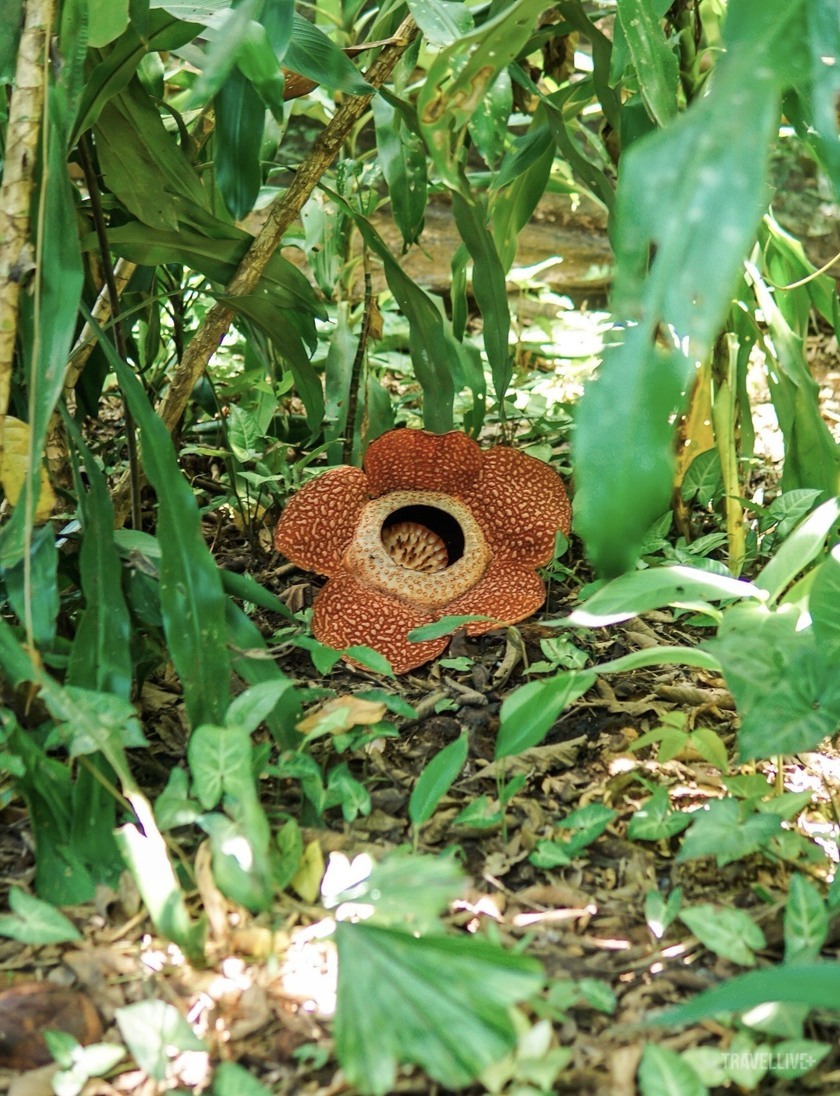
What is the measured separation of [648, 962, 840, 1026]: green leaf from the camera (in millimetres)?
835

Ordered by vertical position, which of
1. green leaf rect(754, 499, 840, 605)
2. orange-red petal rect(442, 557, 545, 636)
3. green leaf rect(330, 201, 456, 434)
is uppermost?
green leaf rect(330, 201, 456, 434)

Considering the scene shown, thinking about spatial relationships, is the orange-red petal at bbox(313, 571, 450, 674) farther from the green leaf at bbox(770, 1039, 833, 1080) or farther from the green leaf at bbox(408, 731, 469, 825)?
the green leaf at bbox(770, 1039, 833, 1080)

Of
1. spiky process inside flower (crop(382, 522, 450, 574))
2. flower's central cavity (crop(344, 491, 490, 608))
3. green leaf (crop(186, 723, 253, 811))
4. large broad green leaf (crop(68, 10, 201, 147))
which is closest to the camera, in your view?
green leaf (crop(186, 723, 253, 811))

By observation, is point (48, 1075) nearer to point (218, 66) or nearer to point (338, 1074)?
point (338, 1074)

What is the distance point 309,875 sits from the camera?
3.57 ft

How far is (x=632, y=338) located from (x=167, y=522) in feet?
2.07

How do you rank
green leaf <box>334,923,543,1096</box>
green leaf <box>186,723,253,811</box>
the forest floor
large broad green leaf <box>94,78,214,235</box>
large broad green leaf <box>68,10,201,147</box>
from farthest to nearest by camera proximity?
large broad green leaf <box>94,78,214,235</box> < large broad green leaf <box>68,10,201,147</box> < green leaf <box>186,723,253,811</box> < the forest floor < green leaf <box>334,923,543,1096</box>

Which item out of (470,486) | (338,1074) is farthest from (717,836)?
(470,486)

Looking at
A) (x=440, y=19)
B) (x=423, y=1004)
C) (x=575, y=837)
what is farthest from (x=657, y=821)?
(x=440, y=19)

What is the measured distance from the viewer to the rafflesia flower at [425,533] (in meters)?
1.58

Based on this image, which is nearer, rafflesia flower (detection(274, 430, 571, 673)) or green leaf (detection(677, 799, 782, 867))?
green leaf (detection(677, 799, 782, 867))

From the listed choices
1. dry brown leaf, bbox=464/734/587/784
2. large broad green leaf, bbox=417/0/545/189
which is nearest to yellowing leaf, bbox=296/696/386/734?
dry brown leaf, bbox=464/734/587/784

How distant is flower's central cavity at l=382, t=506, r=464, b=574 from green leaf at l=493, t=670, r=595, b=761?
56 cm

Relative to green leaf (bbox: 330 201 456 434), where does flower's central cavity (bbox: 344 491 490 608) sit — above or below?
below
